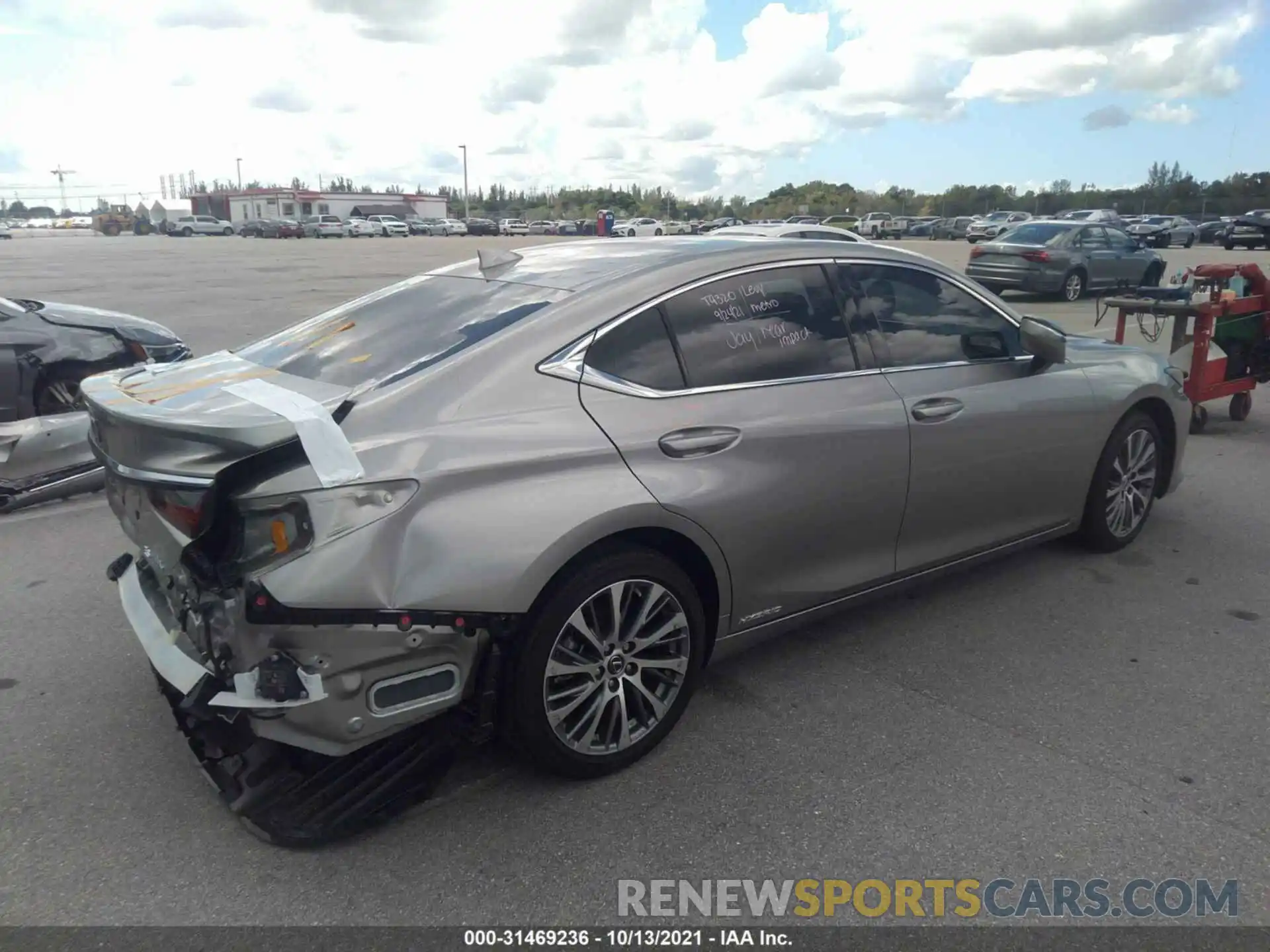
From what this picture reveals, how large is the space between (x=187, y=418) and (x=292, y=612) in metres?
0.67

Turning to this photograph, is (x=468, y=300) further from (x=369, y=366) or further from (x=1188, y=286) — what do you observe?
(x=1188, y=286)

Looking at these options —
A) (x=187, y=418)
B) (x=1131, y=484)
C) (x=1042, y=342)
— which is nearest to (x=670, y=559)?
(x=187, y=418)

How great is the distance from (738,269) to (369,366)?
4.58 feet

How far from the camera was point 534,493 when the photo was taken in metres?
2.93

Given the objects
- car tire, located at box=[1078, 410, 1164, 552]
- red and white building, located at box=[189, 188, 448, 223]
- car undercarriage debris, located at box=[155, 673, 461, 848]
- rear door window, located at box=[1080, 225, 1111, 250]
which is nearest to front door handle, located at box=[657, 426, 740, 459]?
car undercarriage debris, located at box=[155, 673, 461, 848]

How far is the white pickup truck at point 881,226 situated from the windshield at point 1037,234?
40.5 meters

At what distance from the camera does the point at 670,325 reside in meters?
3.44

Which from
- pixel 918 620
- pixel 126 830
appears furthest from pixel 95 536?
pixel 918 620

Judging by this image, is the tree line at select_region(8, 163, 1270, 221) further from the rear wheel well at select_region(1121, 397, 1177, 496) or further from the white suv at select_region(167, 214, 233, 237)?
the rear wheel well at select_region(1121, 397, 1177, 496)

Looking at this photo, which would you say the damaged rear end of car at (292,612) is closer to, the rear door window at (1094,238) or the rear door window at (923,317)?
the rear door window at (923,317)

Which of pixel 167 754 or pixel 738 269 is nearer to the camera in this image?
pixel 167 754

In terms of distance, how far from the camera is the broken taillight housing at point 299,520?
8.60ft

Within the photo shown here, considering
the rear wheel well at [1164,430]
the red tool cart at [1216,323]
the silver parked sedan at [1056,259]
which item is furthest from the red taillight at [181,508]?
the silver parked sedan at [1056,259]

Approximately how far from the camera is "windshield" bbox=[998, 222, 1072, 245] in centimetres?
1836
